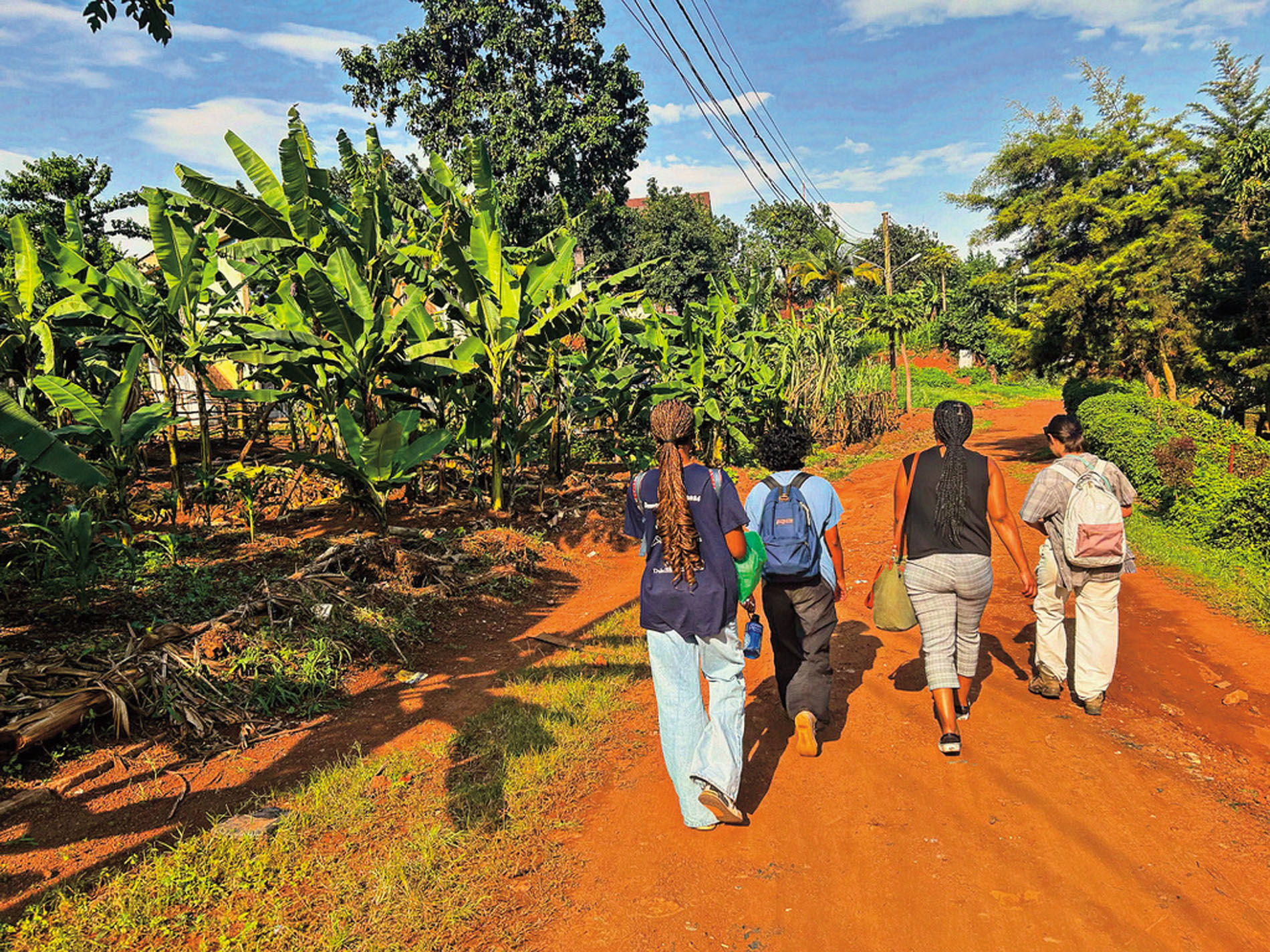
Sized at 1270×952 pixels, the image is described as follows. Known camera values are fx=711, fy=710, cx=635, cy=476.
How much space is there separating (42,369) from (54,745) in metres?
5.03

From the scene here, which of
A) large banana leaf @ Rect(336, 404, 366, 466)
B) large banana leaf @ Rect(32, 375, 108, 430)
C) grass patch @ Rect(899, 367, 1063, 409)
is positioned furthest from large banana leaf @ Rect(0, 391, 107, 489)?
grass patch @ Rect(899, 367, 1063, 409)

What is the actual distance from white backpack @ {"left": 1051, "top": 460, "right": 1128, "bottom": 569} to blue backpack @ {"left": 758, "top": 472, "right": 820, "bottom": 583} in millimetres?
1704

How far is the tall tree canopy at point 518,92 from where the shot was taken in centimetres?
2336

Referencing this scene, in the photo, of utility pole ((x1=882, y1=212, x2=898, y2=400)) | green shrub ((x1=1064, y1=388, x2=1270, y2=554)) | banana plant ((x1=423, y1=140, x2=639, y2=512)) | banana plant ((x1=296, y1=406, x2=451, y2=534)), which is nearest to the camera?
banana plant ((x1=296, y1=406, x2=451, y2=534))

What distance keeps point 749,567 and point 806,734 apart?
3.96ft

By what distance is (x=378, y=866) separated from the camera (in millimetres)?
3010

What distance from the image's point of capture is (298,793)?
3.54 m

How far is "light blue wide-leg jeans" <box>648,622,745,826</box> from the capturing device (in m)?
3.23

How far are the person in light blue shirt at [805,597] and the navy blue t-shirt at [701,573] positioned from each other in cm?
76

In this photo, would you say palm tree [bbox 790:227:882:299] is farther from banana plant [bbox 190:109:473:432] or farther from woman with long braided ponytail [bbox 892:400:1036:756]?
woman with long braided ponytail [bbox 892:400:1036:756]

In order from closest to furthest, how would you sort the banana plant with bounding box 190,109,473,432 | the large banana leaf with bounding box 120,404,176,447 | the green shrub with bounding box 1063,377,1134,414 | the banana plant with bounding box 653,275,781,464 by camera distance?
1. the large banana leaf with bounding box 120,404,176,447
2. the banana plant with bounding box 190,109,473,432
3. the banana plant with bounding box 653,275,781,464
4. the green shrub with bounding box 1063,377,1134,414

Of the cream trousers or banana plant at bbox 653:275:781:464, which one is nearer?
the cream trousers

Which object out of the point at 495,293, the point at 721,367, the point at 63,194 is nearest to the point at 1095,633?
the point at 495,293

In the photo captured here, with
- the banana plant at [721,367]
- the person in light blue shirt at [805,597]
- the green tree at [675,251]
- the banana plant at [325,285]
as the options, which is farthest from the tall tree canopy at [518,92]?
the person in light blue shirt at [805,597]
